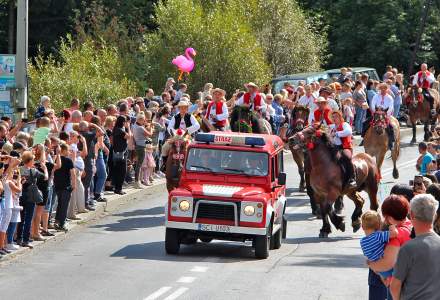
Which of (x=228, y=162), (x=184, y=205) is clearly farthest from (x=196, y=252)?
(x=228, y=162)

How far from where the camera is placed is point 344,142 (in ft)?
80.4

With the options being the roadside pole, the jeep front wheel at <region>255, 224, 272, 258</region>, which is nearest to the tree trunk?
the roadside pole

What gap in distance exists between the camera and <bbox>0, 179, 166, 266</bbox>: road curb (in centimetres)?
2029

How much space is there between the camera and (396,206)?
1154 cm

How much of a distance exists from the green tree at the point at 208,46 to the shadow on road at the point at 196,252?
20.9m

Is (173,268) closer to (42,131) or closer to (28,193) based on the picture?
(28,193)

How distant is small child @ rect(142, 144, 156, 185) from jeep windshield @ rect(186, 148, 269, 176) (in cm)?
771

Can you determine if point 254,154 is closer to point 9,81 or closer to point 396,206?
point 9,81

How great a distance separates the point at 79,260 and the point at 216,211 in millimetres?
2279

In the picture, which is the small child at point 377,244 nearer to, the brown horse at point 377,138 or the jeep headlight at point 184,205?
the jeep headlight at point 184,205

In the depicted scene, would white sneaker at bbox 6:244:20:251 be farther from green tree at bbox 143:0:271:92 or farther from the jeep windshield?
green tree at bbox 143:0:271:92

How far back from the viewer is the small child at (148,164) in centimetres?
2913

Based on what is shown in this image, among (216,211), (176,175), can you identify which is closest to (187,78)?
(176,175)

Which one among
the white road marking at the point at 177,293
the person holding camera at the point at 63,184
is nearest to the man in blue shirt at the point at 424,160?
the person holding camera at the point at 63,184
